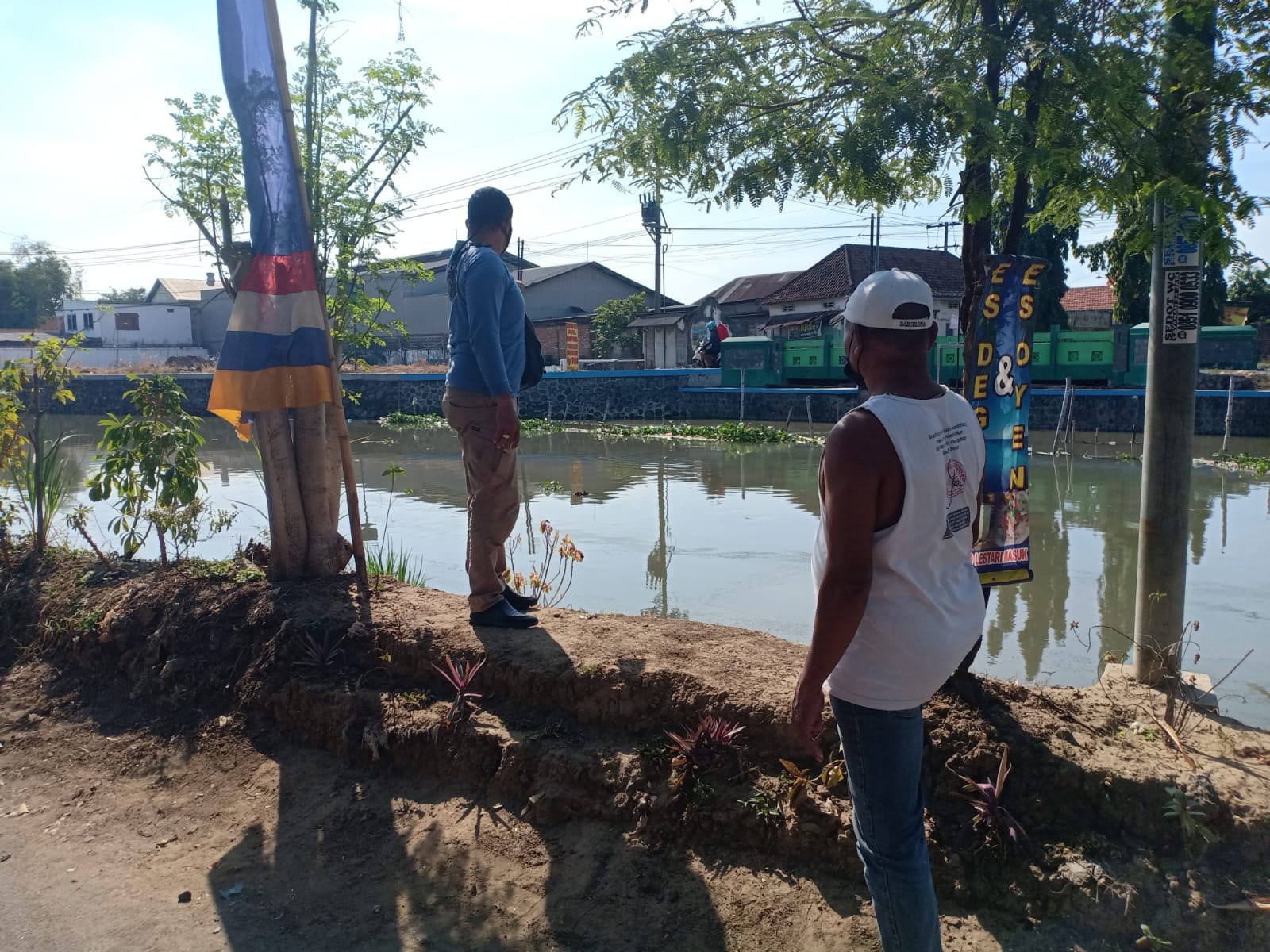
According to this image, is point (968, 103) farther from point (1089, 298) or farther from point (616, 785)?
point (1089, 298)

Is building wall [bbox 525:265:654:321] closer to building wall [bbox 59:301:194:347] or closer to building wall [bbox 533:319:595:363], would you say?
building wall [bbox 533:319:595:363]

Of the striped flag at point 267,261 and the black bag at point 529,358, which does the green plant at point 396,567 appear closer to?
the striped flag at point 267,261

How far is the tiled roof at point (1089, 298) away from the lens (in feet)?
132

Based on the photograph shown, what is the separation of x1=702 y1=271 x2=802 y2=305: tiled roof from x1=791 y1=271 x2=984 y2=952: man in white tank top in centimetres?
3853

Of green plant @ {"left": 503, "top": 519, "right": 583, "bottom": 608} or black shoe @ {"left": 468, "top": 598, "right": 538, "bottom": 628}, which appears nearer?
black shoe @ {"left": 468, "top": 598, "right": 538, "bottom": 628}

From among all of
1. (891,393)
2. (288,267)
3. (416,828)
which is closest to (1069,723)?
(891,393)

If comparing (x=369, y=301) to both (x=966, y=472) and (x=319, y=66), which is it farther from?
(x=966, y=472)

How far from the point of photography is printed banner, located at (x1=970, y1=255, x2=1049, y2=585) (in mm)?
3143

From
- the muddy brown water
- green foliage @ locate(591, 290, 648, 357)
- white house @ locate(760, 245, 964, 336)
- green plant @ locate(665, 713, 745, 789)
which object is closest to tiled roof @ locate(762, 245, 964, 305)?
white house @ locate(760, 245, 964, 336)

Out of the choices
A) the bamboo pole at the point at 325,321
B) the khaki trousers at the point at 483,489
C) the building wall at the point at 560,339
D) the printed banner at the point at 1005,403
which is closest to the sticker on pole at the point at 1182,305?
the printed banner at the point at 1005,403

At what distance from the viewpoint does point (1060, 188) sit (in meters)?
3.50

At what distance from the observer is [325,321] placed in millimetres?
4727

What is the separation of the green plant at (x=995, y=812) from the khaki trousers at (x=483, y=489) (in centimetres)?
212

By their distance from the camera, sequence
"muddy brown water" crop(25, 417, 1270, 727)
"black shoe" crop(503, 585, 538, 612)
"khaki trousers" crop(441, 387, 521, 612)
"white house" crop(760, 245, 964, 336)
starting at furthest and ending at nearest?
"white house" crop(760, 245, 964, 336) → "muddy brown water" crop(25, 417, 1270, 727) → "black shoe" crop(503, 585, 538, 612) → "khaki trousers" crop(441, 387, 521, 612)
